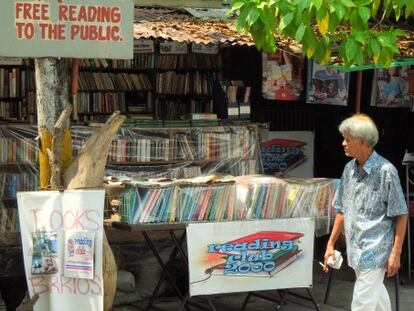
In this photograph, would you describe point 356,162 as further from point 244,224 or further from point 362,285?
point 244,224

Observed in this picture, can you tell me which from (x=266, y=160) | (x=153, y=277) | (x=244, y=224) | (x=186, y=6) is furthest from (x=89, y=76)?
(x=244, y=224)

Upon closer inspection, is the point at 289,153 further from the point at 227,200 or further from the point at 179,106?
the point at 227,200

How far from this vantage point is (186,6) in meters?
10.5

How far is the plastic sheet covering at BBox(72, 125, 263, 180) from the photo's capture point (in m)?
7.77

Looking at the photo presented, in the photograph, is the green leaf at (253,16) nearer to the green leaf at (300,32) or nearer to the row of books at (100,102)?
the green leaf at (300,32)

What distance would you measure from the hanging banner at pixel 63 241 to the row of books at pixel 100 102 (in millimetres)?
4597

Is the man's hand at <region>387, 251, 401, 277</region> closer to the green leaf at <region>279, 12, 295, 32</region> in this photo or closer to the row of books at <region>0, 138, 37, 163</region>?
the green leaf at <region>279, 12, 295, 32</region>

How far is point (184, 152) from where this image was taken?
8.02m

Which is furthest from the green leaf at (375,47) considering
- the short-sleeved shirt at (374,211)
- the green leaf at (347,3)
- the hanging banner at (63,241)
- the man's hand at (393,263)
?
the hanging banner at (63,241)

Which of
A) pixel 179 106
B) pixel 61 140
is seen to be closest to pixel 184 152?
pixel 179 106

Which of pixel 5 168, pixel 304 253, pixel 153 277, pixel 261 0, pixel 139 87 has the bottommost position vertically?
pixel 153 277

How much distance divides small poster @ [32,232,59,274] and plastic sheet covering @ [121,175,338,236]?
837 millimetres

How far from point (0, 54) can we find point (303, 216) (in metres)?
2.91

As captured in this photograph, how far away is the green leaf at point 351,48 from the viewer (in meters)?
5.04
